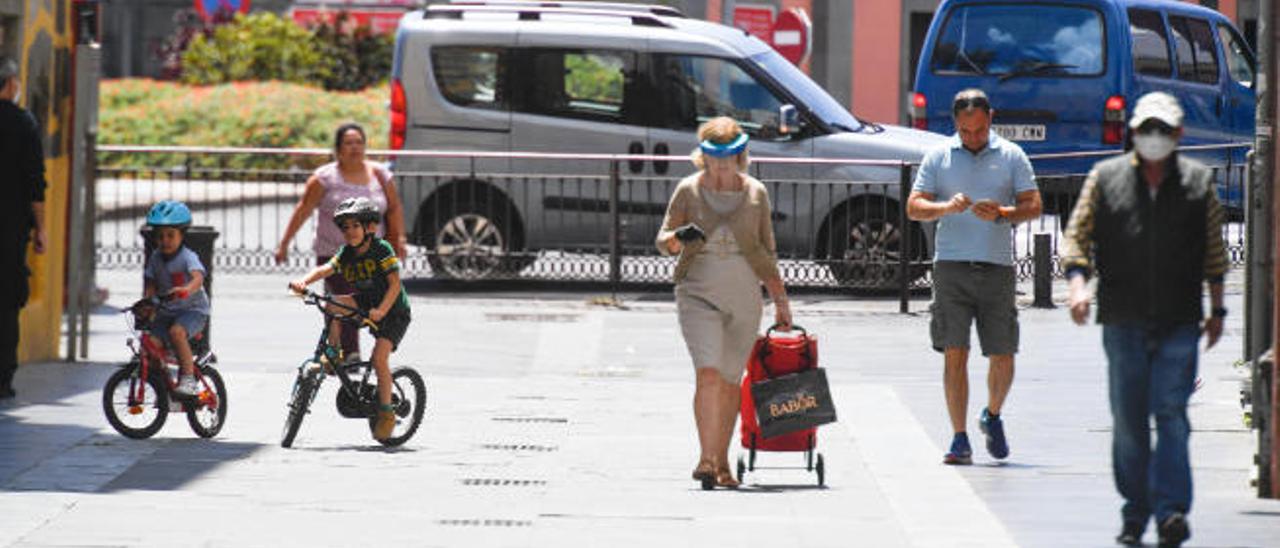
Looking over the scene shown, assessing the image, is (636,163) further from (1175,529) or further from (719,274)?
(1175,529)

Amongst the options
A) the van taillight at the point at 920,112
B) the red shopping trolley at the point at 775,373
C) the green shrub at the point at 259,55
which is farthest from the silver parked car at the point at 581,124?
the green shrub at the point at 259,55

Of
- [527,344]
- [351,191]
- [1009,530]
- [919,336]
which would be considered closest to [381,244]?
[351,191]

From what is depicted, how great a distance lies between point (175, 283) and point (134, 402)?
61 cm

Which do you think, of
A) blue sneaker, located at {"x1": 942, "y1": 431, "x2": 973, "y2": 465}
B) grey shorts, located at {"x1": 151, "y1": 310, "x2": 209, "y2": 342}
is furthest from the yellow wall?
blue sneaker, located at {"x1": 942, "y1": 431, "x2": 973, "y2": 465}

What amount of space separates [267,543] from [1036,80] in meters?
14.3

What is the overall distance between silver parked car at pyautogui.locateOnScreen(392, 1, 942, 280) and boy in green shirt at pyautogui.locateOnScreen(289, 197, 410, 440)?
8.64 m

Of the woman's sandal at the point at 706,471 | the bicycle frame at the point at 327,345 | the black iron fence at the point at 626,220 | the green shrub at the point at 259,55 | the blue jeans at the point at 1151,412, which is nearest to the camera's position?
the blue jeans at the point at 1151,412

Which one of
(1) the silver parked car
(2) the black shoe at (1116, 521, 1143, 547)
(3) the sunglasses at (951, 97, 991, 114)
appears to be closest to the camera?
(2) the black shoe at (1116, 521, 1143, 547)

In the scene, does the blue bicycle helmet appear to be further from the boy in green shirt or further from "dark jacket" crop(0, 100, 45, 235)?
"dark jacket" crop(0, 100, 45, 235)

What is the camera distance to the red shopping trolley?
11.6 m

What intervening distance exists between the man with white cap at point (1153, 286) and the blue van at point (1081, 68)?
13.0 meters

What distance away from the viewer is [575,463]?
1219 cm

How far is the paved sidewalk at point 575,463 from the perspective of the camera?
10117mm

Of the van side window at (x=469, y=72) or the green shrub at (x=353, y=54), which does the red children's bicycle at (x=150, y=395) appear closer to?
the van side window at (x=469, y=72)
